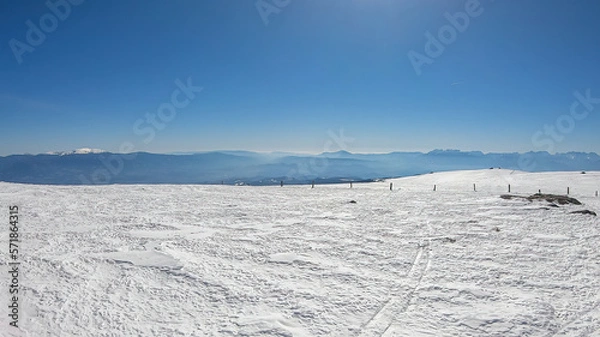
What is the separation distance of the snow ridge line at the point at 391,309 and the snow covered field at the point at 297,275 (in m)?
0.05

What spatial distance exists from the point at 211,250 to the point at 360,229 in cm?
942

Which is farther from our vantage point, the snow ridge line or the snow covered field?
the snow covered field

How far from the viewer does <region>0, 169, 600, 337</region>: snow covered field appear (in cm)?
795

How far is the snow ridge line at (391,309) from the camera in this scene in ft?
25.5

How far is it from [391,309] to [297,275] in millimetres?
3625

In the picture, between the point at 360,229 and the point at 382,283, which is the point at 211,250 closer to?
the point at 382,283

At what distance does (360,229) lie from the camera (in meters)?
18.8

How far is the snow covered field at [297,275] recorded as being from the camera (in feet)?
26.1

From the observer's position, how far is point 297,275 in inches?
438

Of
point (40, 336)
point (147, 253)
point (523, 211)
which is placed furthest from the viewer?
point (523, 211)

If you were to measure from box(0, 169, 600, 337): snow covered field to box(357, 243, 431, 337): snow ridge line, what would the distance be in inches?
1.8

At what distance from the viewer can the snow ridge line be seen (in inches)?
306

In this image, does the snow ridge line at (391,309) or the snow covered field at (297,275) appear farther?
the snow covered field at (297,275)

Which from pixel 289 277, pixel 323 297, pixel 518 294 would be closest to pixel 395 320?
pixel 323 297
